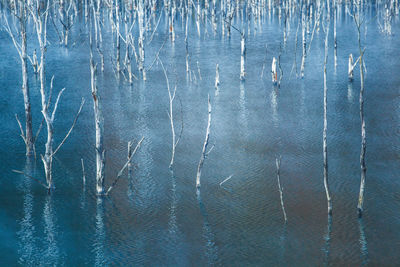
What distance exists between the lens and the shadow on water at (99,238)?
892 cm

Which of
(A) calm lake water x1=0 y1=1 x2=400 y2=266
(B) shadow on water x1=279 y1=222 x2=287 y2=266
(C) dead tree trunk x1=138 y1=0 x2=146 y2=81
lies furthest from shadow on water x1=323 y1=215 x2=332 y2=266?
(C) dead tree trunk x1=138 y1=0 x2=146 y2=81

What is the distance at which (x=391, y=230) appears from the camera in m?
9.67

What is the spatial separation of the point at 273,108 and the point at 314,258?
941 centimetres

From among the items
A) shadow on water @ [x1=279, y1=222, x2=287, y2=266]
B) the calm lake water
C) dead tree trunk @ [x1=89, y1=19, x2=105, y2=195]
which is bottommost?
shadow on water @ [x1=279, y1=222, x2=287, y2=266]

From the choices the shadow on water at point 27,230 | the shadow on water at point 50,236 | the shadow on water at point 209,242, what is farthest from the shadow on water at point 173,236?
the shadow on water at point 27,230

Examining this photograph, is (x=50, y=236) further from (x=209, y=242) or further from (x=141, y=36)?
(x=141, y=36)

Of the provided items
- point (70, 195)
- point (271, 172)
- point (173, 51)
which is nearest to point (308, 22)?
point (173, 51)

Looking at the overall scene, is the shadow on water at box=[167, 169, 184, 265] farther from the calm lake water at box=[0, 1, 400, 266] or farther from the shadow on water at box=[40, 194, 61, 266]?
the shadow on water at box=[40, 194, 61, 266]

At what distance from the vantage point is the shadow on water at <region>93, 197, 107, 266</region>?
8.92 metres

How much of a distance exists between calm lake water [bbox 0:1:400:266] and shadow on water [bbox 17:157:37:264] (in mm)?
27

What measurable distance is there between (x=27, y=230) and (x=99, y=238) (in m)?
1.33

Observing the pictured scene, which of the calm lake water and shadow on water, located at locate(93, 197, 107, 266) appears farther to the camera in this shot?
the calm lake water

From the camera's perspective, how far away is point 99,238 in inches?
378

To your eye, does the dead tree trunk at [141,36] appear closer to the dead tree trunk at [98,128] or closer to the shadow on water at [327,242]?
the dead tree trunk at [98,128]
